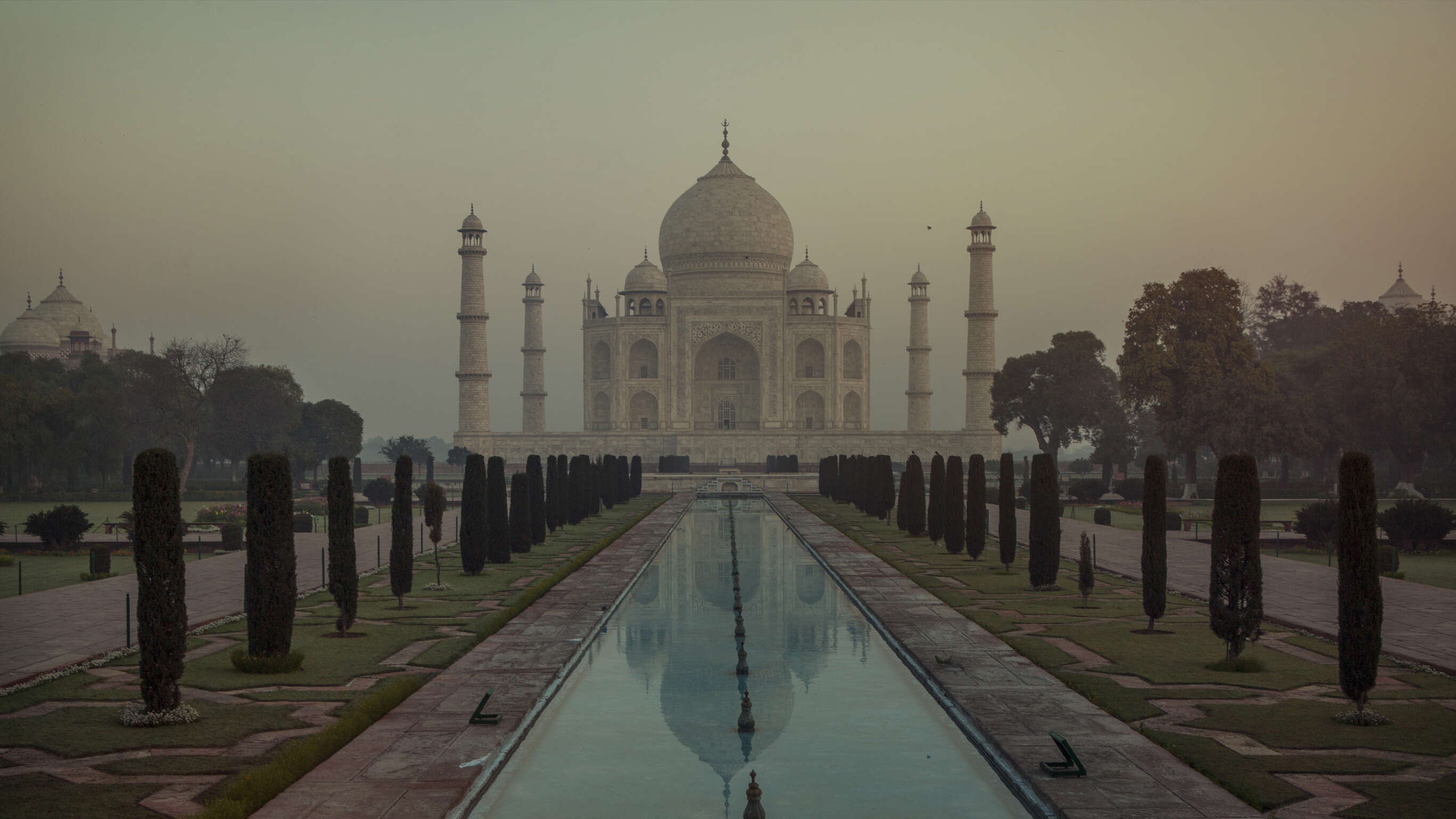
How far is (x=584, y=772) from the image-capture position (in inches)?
281

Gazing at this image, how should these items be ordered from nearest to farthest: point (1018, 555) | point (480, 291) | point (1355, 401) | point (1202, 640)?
point (1202, 640) < point (1018, 555) < point (1355, 401) < point (480, 291)

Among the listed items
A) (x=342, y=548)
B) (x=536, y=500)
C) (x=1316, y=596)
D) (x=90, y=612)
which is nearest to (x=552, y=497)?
(x=536, y=500)

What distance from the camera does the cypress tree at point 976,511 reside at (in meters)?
18.0

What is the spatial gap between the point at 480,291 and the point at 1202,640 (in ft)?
139

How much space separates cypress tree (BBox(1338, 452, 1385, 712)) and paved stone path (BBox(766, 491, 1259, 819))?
60.7 inches

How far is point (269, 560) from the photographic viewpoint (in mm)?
9516

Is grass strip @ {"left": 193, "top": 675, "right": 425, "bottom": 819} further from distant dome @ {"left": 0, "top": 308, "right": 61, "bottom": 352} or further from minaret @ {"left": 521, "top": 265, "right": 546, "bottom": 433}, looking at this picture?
distant dome @ {"left": 0, "top": 308, "right": 61, "bottom": 352}

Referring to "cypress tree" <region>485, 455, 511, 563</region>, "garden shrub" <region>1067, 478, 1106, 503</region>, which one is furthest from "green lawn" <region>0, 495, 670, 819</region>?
"garden shrub" <region>1067, 478, 1106, 503</region>

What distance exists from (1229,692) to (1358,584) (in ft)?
4.20

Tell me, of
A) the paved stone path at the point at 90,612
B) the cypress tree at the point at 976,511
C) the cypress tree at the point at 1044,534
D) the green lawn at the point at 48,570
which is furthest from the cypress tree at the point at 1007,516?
the green lawn at the point at 48,570

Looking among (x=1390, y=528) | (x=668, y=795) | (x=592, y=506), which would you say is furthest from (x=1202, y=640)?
(x=592, y=506)

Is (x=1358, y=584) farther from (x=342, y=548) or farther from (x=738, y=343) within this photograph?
(x=738, y=343)

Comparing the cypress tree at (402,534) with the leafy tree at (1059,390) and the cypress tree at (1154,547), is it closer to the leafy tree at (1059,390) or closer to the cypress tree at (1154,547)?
the cypress tree at (1154,547)

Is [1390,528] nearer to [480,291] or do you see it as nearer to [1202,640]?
[1202,640]
